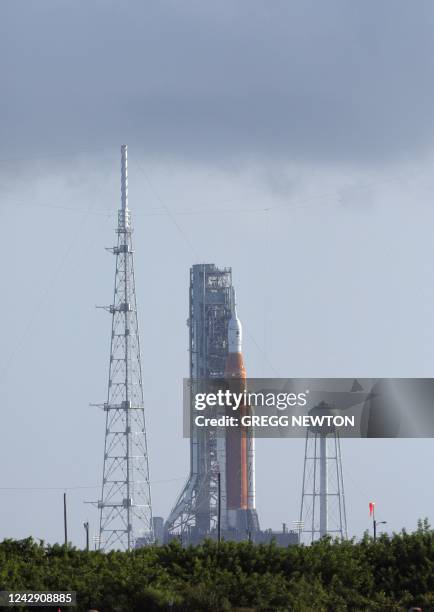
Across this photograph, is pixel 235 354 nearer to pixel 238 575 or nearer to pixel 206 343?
pixel 206 343

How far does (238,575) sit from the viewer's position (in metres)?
61.0

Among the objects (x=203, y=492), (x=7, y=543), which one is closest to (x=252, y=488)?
(x=203, y=492)

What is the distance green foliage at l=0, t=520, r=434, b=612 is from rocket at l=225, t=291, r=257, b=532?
343 ft

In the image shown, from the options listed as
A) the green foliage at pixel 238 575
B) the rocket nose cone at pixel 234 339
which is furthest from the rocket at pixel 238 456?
the green foliage at pixel 238 575

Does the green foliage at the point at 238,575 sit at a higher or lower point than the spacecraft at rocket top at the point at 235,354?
lower

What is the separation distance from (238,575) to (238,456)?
117 meters

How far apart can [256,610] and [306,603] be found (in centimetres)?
196

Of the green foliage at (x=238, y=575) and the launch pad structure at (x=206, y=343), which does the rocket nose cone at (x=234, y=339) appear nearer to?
the launch pad structure at (x=206, y=343)

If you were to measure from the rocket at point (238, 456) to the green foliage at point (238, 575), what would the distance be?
343ft

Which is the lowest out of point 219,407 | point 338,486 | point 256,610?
point 256,610

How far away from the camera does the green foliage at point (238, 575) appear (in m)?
58.2

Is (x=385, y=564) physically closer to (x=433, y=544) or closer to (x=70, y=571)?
(x=433, y=544)

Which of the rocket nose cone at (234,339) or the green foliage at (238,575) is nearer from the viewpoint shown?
the green foliage at (238,575)

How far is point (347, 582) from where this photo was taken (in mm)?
62188
